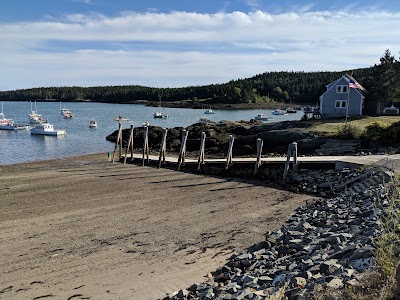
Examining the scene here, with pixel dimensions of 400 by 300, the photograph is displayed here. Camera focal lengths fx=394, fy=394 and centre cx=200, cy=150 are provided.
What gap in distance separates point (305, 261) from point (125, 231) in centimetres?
681

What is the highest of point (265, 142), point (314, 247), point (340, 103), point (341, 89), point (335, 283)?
point (341, 89)

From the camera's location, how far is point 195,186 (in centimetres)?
1967

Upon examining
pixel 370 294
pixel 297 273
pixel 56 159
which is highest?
pixel 370 294

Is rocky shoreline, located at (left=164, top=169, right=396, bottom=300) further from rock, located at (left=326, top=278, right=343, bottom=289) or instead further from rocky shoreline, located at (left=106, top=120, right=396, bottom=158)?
rocky shoreline, located at (left=106, top=120, right=396, bottom=158)

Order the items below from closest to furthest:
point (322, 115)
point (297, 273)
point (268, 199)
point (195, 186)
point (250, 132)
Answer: point (297, 273)
point (268, 199)
point (195, 186)
point (250, 132)
point (322, 115)

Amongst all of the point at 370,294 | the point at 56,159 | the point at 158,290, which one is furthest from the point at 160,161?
the point at 370,294

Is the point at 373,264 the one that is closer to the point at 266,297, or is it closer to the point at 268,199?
the point at 266,297

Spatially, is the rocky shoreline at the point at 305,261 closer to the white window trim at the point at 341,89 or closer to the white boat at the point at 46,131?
the white window trim at the point at 341,89

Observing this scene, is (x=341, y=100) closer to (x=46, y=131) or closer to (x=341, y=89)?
(x=341, y=89)

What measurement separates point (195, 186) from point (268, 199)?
4319 mm

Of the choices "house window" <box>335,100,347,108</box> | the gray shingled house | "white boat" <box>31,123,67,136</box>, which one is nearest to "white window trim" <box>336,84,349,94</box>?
the gray shingled house

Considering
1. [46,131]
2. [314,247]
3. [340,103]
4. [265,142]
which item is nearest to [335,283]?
[314,247]

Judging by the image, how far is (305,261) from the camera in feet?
25.2

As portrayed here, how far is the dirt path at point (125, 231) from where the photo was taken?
9.28 meters
